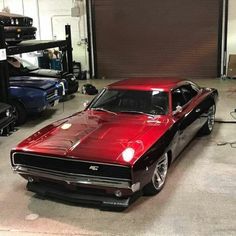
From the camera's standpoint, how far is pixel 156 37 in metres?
14.3

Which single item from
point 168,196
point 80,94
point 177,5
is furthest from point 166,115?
point 177,5

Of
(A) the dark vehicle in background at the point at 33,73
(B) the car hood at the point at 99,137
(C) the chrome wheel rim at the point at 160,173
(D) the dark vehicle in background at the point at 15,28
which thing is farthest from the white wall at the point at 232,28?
(C) the chrome wheel rim at the point at 160,173

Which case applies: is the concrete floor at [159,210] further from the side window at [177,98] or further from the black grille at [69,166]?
the side window at [177,98]

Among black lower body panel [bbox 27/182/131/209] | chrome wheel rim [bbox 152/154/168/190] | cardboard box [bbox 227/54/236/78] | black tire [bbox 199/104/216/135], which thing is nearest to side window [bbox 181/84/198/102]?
black tire [bbox 199/104/216/135]

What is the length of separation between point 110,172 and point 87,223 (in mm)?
580

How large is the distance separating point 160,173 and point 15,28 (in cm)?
551

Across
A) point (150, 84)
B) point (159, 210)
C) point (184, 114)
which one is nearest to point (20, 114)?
point (150, 84)

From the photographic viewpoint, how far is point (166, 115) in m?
5.17

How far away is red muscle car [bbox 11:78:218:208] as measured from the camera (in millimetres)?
3960

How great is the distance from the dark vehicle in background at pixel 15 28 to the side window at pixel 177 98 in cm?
440

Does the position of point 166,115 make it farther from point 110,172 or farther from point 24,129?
point 24,129

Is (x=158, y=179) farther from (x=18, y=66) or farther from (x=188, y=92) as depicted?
(x=18, y=66)

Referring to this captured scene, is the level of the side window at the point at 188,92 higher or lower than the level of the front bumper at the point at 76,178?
higher

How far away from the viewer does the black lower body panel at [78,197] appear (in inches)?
159
